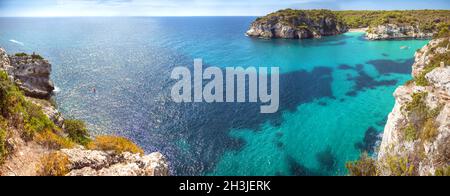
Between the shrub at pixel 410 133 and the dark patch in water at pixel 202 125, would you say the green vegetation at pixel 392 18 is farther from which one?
the shrub at pixel 410 133

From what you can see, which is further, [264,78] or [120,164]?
[264,78]

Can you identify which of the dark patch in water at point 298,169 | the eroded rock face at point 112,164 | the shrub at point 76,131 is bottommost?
the dark patch in water at point 298,169

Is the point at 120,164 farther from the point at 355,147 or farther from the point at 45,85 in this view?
the point at 45,85

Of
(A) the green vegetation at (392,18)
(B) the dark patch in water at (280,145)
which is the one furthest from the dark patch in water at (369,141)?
(A) the green vegetation at (392,18)

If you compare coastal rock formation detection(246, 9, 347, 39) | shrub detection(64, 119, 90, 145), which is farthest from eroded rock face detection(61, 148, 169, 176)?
coastal rock formation detection(246, 9, 347, 39)

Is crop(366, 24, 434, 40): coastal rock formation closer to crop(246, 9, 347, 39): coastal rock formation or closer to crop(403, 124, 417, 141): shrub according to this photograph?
crop(246, 9, 347, 39): coastal rock formation

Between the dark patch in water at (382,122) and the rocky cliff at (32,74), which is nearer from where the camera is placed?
the dark patch in water at (382,122)

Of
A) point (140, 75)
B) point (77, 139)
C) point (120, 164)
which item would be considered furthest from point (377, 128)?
point (140, 75)
